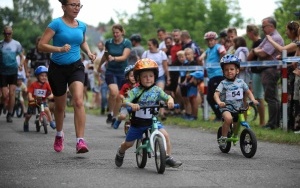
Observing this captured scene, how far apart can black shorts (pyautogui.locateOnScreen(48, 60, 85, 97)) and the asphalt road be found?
39.1 inches

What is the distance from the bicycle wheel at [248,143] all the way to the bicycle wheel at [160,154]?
2.10 metres

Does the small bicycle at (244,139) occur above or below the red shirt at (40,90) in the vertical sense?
below

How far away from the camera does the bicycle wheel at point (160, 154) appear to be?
27.5ft

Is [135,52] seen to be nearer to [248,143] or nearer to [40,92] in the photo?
[40,92]

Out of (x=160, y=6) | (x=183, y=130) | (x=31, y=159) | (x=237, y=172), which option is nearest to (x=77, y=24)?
(x=31, y=159)

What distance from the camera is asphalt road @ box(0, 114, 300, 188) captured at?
7875mm

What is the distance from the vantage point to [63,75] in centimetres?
1083

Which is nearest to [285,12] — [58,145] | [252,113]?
[252,113]

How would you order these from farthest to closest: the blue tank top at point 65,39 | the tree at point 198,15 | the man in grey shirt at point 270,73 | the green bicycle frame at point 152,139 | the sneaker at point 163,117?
the tree at point 198,15 < the sneaker at point 163,117 < the man in grey shirt at point 270,73 < the blue tank top at point 65,39 < the green bicycle frame at point 152,139

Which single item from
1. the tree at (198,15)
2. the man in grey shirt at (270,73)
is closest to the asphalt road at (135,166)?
the man in grey shirt at (270,73)

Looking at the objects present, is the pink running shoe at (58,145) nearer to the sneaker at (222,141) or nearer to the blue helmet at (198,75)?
the sneaker at (222,141)

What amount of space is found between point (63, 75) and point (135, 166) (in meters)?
2.13

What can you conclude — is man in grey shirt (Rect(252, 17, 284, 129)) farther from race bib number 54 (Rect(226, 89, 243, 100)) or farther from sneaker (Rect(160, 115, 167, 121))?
sneaker (Rect(160, 115, 167, 121))

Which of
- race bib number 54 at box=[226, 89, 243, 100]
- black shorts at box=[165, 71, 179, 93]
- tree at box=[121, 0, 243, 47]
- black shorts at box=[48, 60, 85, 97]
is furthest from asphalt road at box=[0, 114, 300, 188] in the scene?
tree at box=[121, 0, 243, 47]
